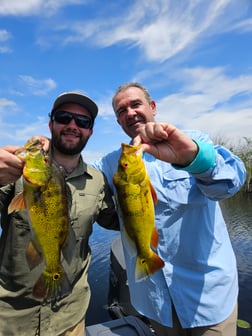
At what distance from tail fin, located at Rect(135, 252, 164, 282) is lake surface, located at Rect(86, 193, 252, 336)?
216 inches

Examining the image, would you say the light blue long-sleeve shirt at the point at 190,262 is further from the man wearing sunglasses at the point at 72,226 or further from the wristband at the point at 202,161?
the man wearing sunglasses at the point at 72,226

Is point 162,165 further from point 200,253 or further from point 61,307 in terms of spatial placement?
point 61,307

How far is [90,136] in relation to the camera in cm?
422

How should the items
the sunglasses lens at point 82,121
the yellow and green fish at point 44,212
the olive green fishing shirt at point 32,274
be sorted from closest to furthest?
the yellow and green fish at point 44,212
the olive green fishing shirt at point 32,274
the sunglasses lens at point 82,121

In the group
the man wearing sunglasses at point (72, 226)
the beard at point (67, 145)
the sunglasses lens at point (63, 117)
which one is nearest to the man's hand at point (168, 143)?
the man wearing sunglasses at point (72, 226)

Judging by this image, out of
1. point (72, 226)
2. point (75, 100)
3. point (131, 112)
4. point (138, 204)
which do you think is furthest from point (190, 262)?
point (75, 100)

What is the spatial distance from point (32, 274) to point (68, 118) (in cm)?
200

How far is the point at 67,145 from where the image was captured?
3916 millimetres

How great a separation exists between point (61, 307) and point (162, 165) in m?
2.13

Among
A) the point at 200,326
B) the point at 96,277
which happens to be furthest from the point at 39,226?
the point at 96,277

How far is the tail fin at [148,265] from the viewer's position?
285cm

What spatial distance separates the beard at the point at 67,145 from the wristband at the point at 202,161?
1.54m

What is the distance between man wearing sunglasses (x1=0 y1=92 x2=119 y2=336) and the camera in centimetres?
339

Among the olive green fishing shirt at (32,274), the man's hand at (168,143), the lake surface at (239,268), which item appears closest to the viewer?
the man's hand at (168,143)
